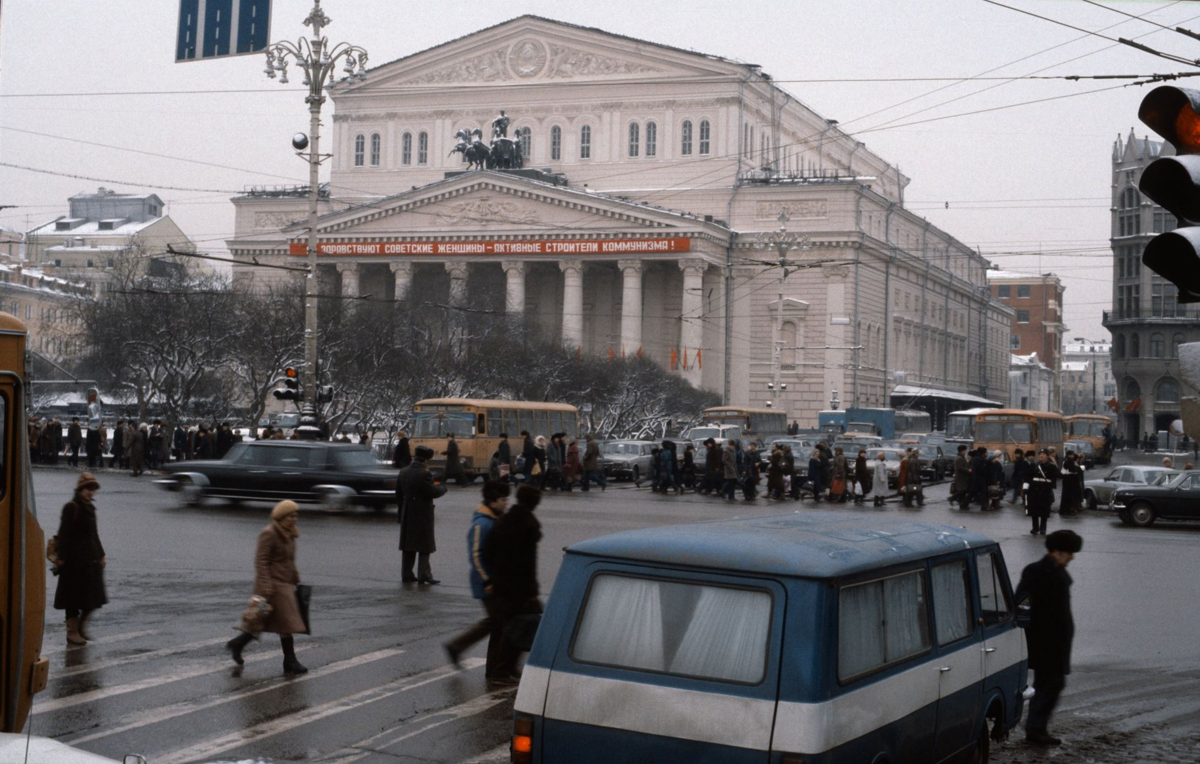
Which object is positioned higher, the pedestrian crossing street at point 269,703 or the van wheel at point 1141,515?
the van wheel at point 1141,515

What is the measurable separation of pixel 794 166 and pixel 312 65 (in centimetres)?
6155

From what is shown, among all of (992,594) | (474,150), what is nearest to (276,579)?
(992,594)

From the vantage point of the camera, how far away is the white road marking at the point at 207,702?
8.97 m

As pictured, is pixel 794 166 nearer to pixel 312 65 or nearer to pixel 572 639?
pixel 312 65

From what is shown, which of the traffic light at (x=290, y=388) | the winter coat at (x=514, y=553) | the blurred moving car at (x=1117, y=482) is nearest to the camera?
the winter coat at (x=514, y=553)

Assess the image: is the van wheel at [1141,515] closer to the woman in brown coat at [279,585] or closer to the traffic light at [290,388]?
the traffic light at [290,388]

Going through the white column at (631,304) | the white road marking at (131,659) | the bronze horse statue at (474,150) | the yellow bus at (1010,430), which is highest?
the bronze horse statue at (474,150)

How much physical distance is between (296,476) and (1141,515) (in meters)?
18.0

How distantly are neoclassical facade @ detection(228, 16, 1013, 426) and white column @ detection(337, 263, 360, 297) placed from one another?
5.7 inches

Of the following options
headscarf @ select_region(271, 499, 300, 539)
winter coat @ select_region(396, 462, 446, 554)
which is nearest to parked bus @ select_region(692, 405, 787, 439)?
winter coat @ select_region(396, 462, 446, 554)

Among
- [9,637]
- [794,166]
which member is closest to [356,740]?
[9,637]

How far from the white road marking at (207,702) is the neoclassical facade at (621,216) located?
60.6 meters

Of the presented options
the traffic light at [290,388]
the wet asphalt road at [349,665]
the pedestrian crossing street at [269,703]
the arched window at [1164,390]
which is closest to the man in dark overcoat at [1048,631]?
the wet asphalt road at [349,665]

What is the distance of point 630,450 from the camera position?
46688 millimetres
